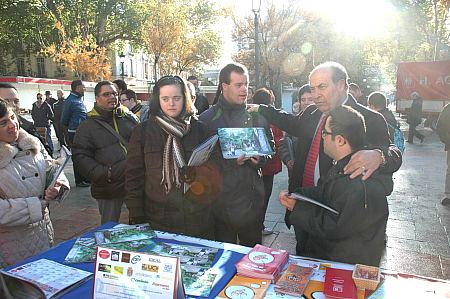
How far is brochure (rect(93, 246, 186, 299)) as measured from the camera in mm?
1448

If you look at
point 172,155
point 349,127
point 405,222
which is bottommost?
point 405,222

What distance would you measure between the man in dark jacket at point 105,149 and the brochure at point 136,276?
2094 millimetres

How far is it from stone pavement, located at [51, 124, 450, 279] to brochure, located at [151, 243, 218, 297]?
242cm

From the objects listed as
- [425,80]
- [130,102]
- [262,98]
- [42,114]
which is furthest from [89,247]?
[425,80]

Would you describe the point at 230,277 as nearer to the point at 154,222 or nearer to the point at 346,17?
the point at 154,222

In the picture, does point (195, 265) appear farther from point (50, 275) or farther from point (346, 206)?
point (346, 206)

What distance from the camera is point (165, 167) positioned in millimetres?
2670

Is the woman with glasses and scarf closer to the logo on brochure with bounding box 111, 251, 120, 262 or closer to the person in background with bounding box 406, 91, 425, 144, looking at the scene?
the logo on brochure with bounding box 111, 251, 120, 262

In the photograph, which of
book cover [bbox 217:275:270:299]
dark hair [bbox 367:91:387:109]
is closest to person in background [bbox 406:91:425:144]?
dark hair [bbox 367:91:387:109]

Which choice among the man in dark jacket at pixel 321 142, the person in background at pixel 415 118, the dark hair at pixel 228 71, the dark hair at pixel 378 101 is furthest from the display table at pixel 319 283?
the person in background at pixel 415 118

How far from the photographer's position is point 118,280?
1496 millimetres

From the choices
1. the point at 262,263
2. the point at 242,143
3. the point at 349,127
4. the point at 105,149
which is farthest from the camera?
the point at 105,149

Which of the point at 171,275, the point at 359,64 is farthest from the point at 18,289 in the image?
the point at 359,64

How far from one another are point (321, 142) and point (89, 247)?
1728 mm
